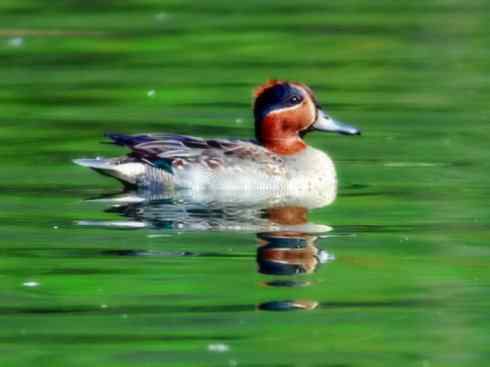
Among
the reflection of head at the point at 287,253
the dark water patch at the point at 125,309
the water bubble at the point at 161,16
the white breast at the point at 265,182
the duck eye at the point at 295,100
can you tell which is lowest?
the dark water patch at the point at 125,309

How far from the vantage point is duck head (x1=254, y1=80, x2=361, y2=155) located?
13.7 metres

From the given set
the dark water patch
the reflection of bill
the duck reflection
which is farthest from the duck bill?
the dark water patch

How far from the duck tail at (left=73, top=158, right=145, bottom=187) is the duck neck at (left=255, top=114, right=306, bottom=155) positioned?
1.02 meters

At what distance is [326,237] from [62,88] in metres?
6.52

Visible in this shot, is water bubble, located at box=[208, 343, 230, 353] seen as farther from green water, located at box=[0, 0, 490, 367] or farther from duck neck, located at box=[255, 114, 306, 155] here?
duck neck, located at box=[255, 114, 306, 155]

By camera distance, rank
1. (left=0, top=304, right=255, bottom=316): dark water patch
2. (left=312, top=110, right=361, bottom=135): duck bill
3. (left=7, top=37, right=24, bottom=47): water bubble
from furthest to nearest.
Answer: (left=7, top=37, right=24, bottom=47): water bubble, (left=312, top=110, right=361, bottom=135): duck bill, (left=0, top=304, right=255, bottom=316): dark water patch

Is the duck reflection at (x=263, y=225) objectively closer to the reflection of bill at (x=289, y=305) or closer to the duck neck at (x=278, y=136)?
the reflection of bill at (x=289, y=305)

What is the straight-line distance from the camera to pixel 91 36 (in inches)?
802

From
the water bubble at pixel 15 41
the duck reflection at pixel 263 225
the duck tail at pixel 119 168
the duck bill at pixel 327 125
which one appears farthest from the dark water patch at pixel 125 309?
the water bubble at pixel 15 41

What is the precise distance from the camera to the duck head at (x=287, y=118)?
1372 cm

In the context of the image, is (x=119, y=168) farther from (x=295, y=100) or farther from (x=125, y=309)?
(x=125, y=309)

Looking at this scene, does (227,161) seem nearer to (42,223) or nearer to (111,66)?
(42,223)

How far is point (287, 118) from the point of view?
45.2 ft

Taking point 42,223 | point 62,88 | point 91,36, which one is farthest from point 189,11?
point 42,223
